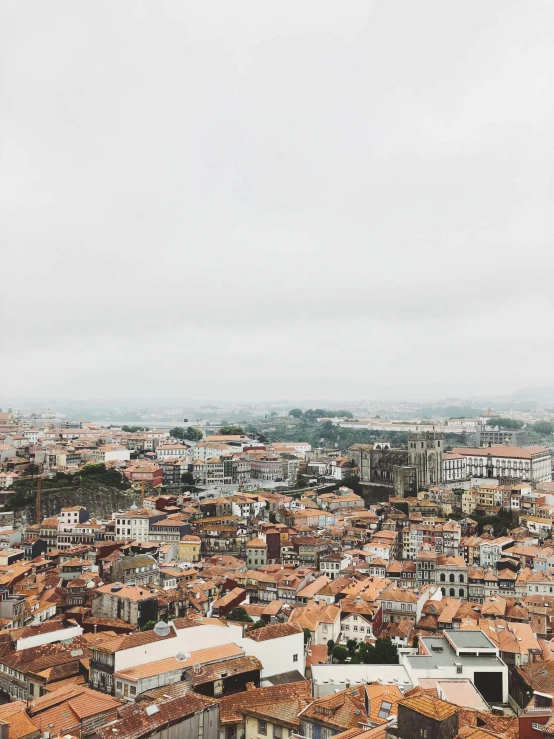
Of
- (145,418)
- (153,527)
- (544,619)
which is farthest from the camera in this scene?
(145,418)

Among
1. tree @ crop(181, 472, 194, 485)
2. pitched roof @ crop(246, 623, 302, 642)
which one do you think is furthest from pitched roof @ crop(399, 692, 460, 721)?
tree @ crop(181, 472, 194, 485)

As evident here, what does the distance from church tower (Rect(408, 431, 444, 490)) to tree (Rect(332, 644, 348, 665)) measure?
22.0 metres

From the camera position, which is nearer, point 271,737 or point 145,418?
point 271,737

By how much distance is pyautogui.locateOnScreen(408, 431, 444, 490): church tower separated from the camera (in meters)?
35.2

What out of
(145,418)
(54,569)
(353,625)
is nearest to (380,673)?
(353,625)

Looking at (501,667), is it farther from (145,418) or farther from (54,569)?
(145,418)

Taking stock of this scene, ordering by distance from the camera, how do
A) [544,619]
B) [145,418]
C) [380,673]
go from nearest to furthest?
[380,673] < [544,619] < [145,418]

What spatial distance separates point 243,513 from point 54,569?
9.66 meters

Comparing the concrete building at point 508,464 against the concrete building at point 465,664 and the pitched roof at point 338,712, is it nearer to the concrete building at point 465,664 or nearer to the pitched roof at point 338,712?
the concrete building at point 465,664

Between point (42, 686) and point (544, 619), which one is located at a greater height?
point (42, 686)

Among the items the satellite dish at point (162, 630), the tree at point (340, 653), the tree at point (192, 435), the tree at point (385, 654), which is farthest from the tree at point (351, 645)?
the tree at point (192, 435)

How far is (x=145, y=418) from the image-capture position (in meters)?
141

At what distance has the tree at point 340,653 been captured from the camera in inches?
537

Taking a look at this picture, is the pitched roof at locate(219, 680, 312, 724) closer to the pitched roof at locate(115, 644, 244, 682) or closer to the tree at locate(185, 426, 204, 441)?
the pitched roof at locate(115, 644, 244, 682)
